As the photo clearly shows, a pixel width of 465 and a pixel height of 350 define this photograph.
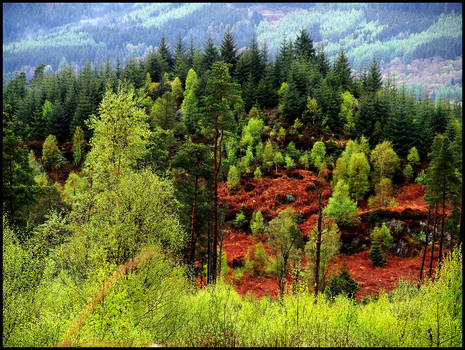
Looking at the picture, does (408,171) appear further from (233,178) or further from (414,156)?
(233,178)

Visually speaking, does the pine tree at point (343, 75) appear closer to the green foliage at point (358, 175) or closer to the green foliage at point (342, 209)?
the green foliage at point (358, 175)

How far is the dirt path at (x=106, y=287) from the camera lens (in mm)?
14109

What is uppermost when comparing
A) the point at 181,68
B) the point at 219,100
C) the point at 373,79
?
the point at 181,68

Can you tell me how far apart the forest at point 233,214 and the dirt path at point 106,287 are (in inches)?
3.9

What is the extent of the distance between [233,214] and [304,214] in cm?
1324

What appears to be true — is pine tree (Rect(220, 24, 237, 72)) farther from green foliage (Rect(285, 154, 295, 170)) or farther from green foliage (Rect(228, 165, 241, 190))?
green foliage (Rect(228, 165, 241, 190))

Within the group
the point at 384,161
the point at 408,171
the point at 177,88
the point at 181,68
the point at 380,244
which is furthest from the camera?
the point at 181,68

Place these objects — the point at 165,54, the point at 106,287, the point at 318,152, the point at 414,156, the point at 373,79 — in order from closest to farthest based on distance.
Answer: the point at 106,287 < the point at 414,156 < the point at 318,152 < the point at 373,79 < the point at 165,54

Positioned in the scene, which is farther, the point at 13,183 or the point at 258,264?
the point at 258,264

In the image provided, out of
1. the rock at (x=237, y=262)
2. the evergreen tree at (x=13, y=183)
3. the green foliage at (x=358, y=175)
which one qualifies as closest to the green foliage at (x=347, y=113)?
the green foliage at (x=358, y=175)

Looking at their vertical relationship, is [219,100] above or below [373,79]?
below

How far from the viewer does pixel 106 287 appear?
16453 millimetres

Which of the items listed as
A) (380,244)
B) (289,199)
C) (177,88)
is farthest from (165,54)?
(380,244)

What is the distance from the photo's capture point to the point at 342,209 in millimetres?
55000
